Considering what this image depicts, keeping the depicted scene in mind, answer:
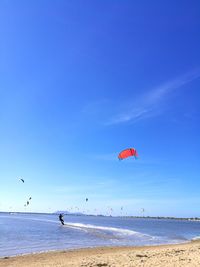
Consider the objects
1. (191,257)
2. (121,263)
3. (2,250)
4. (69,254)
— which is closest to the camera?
(121,263)

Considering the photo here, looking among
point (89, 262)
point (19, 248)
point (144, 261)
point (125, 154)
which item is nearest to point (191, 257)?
point (144, 261)

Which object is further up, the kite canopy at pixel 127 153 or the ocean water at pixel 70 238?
the kite canopy at pixel 127 153

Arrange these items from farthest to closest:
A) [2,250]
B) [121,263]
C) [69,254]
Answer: [2,250]
[69,254]
[121,263]

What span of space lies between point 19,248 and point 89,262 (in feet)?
34.6

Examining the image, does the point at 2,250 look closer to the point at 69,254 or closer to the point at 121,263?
the point at 69,254

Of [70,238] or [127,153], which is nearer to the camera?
[127,153]

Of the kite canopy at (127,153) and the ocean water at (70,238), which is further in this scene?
the ocean water at (70,238)

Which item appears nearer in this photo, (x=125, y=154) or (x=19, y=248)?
(x=125, y=154)

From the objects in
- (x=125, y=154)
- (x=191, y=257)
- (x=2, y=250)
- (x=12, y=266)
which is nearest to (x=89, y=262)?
(x=12, y=266)

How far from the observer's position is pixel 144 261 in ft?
61.3

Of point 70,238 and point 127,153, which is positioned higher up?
point 127,153

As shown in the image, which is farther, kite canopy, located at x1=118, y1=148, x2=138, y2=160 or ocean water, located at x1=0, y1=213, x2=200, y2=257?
ocean water, located at x1=0, y1=213, x2=200, y2=257

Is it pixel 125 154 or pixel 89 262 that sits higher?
pixel 125 154

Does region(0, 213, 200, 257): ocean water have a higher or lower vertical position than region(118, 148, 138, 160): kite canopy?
lower
